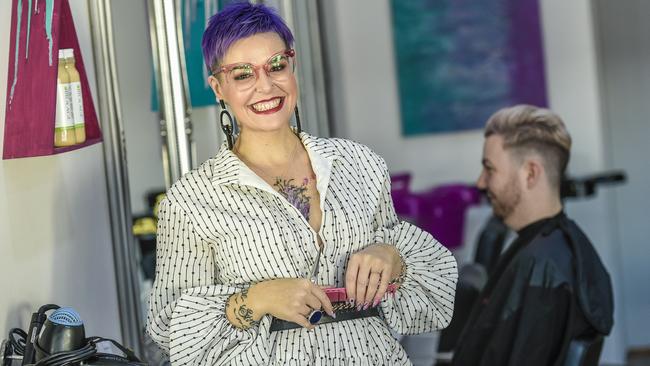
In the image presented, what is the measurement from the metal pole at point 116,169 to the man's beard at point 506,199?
3.64 feet

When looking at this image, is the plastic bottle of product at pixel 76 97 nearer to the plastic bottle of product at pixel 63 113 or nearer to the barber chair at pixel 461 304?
the plastic bottle of product at pixel 63 113

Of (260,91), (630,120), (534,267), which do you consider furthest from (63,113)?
(630,120)

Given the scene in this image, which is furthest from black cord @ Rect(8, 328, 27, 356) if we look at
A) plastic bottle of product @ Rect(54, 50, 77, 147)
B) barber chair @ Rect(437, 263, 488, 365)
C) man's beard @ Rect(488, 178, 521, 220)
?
barber chair @ Rect(437, 263, 488, 365)

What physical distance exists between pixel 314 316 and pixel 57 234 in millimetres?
708

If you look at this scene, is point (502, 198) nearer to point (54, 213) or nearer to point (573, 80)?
point (54, 213)

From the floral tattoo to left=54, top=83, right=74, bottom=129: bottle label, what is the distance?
17.6 inches

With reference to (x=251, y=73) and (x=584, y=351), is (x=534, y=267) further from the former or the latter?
(x=251, y=73)

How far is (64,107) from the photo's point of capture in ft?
6.86

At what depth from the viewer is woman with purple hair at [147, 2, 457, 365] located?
188 cm

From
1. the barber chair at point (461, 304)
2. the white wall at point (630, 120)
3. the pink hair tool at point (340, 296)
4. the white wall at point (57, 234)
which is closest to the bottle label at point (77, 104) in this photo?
the white wall at point (57, 234)

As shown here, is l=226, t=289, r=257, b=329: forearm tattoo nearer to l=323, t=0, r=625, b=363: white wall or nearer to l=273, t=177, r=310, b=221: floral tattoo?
l=273, t=177, r=310, b=221: floral tattoo

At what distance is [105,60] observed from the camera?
264cm

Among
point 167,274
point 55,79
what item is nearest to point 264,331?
point 167,274

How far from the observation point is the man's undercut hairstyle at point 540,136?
307 centimetres
